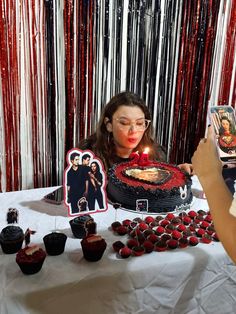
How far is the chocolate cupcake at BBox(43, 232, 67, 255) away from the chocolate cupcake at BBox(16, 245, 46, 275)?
6 cm

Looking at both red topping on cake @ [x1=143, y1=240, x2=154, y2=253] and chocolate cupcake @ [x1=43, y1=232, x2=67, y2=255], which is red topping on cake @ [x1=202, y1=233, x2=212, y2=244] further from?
chocolate cupcake @ [x1=43, y1=232, x2=67, y2=255]

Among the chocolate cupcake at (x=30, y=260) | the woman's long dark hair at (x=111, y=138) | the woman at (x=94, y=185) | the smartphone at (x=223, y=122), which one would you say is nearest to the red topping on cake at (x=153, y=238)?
the woman at (x=94, y=185)

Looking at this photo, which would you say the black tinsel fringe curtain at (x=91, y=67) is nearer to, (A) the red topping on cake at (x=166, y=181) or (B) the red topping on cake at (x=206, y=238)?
(A) the red topping on cake at (x=166, y=181)

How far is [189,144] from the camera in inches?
113

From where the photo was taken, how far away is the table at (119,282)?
0.99m

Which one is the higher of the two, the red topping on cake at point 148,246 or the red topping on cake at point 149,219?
the red topping on cake at point 149,219

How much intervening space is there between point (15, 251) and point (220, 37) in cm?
229

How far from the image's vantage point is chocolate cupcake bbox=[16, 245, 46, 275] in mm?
993

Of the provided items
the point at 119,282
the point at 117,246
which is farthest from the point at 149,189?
the point at 119,282

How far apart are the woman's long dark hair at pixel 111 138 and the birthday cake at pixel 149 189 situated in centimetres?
40

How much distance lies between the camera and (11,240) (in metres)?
1.10

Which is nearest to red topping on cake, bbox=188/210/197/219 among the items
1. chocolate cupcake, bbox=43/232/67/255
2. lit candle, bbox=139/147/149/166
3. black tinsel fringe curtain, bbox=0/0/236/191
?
lit candle, bbox=139/147/149/166

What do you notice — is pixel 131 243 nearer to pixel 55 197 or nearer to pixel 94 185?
pixel 94 185

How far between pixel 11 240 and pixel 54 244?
14cm
